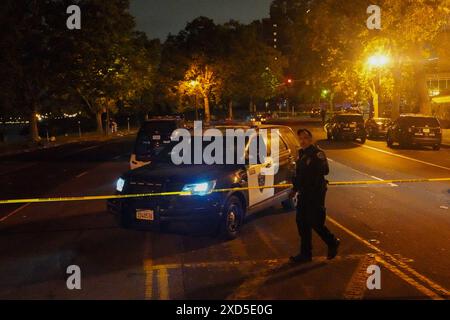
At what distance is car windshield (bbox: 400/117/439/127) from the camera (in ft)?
93.4

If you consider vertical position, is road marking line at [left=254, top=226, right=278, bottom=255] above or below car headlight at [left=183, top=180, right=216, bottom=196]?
below

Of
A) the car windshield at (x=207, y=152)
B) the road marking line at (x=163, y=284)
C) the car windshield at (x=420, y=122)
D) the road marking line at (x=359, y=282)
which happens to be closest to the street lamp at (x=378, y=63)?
the car windshield at (x=420, y=122)

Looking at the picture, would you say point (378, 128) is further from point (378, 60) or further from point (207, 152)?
point (207, 152)

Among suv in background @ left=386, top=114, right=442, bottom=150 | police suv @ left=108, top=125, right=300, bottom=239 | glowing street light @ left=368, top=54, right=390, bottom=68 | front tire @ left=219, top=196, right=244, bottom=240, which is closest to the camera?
police suv @ left=108, top=125, right=300, bottom=239

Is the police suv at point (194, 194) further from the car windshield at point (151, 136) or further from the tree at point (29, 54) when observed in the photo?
the tree at point (29, 54)

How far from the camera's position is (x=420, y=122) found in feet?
94.0

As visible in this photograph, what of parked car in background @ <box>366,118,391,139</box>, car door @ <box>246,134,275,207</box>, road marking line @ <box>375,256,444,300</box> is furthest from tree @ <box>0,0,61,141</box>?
road marking line @ <box>375,256,444,300</box>

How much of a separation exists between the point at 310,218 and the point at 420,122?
75.3 feet

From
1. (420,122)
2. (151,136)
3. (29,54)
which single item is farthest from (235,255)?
(29,54)

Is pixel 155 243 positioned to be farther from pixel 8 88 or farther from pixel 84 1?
pixel 84 1

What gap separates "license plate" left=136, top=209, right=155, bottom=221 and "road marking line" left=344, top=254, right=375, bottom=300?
10.2 feet

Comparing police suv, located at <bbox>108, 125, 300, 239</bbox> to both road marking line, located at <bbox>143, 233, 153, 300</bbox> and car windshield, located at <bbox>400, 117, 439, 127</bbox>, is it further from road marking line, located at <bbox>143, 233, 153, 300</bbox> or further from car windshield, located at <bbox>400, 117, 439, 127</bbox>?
car windshield, located at <bbox>400, 117, 439, 127</bbox>
